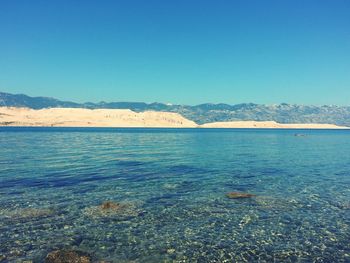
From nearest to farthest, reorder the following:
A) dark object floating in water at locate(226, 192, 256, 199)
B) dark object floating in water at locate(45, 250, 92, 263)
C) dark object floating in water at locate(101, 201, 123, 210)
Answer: dark object floating in water at locate(45, 250, 92, 263)
dark object floating in water at locate(101, 201, 123, 210)
dark object floating in water at locate(226, 192, 256, 199)

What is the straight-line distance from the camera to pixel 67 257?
1533 centimetres

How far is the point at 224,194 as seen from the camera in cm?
2842

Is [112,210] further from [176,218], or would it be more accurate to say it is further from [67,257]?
[67,257]

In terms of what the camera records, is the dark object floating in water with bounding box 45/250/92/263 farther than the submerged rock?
No

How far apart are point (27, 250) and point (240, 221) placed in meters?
13.2

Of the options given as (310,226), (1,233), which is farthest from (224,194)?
(1,233)

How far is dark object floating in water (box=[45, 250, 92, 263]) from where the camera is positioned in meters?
15.0

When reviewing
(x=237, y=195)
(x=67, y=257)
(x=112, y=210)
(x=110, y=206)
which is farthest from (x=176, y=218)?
(x=67, y=257)

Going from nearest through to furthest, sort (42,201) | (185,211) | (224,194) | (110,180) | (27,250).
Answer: (27,250) < (185,211) < (42,201) < (224,194) < (110,180)

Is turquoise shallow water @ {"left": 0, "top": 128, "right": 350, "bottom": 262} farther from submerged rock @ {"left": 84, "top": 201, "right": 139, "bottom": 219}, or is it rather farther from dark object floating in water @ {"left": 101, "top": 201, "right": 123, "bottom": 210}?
dark object floating in water @ {"left": 101, "top": 201, "right": 123, "bottom": 210}

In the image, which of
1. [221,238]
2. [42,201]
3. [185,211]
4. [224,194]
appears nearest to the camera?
[221,238]

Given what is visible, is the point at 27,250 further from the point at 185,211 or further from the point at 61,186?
the point at 61,186

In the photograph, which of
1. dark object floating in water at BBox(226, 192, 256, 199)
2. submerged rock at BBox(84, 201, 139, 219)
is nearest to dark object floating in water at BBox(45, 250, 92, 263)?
submerged rock at BBox(84, 201, 139, 219)

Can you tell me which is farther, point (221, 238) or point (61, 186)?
point (61, 186)
